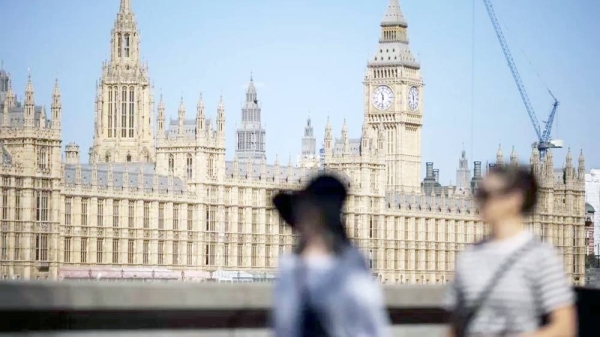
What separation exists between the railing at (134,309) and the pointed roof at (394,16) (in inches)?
5172

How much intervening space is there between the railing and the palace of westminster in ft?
183

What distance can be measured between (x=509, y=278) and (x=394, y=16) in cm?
13583

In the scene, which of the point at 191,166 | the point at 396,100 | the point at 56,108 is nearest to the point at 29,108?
the point at 56,108

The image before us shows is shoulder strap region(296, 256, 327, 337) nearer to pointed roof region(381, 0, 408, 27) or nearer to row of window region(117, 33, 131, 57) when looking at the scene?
row of window region(117, 33, 131, 57)

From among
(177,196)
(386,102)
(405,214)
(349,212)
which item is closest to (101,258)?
(177,196)

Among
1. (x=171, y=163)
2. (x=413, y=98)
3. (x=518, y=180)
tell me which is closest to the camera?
(x=518, y=180)

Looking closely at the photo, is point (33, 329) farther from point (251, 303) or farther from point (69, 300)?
point (251, 303)

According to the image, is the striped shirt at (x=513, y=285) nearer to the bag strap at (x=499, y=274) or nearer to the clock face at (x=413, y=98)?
the bag strap at (x=499, y=274)

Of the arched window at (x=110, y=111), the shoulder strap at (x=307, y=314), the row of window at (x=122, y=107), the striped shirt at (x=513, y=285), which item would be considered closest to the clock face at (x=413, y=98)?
the row of window at (x=122, y=107)

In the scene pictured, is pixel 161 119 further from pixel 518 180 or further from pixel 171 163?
pixel 518 180

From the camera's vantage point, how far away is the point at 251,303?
38.5 feet

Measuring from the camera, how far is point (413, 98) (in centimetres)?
14012

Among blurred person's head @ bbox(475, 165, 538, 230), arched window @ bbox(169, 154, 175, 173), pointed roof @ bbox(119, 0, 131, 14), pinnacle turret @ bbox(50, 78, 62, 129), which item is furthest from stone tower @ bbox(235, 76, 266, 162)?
blurred person's head @ bbox(475, 165, 538, 230)

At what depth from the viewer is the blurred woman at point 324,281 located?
7.81 meters
